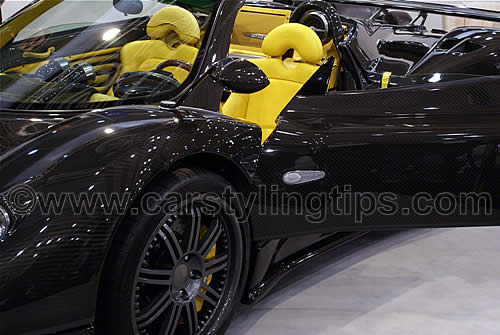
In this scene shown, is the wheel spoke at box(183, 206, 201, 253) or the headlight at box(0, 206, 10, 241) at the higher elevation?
the headlight at box(0, 206, 10, 241)

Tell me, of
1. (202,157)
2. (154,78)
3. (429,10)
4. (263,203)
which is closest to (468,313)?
(263,203)

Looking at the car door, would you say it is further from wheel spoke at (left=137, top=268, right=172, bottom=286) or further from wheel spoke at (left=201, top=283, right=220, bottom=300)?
wheel spoke at (left=137, top=268, right=172, bottom=286)

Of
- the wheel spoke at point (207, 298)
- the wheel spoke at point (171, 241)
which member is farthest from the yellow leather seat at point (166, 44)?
the wheel spoke at point (207, 298)

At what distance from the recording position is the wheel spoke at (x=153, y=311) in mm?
1766

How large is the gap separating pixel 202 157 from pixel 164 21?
71 centimetres

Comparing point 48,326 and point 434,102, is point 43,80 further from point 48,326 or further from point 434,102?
point 434,102

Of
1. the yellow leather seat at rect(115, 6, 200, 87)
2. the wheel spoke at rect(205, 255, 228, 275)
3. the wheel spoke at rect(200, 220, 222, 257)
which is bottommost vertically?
the wheel spoke at rect(205, 255, 228, 275)

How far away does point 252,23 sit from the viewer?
18.5 feet

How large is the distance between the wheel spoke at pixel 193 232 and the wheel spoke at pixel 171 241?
0.04 meters

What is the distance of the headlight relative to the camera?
1.47 meters

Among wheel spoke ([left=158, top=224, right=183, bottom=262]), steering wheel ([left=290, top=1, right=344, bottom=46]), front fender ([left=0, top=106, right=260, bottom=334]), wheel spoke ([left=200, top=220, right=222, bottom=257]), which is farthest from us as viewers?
steering wheel ([left=290, top=1, right=344, bottom=46])

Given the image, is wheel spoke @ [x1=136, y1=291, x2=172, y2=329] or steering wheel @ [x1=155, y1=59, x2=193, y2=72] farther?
steering wheel @ [x1=155, y1=59, x2=193, y2=72]

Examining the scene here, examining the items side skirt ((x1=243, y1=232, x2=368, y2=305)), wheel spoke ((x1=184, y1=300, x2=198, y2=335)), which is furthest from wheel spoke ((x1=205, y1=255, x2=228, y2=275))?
side skirt ((x1=243, y1=232, x2=368, y2=305))

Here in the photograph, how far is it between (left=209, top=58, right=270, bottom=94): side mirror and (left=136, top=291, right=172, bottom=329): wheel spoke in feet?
2.46
